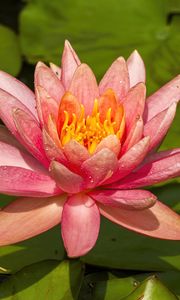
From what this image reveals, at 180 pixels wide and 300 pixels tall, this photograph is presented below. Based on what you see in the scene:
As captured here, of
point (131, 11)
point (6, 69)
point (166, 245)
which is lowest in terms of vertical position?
point (166, 245)

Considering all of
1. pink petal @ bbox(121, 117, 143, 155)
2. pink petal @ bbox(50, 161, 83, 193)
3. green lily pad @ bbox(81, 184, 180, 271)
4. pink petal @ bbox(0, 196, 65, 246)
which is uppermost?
pink petal @ bbox(121, 117, 143, 155)

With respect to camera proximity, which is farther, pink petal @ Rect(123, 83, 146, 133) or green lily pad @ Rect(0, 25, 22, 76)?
green lily pad @ Rect(0, 25, 22, 76)

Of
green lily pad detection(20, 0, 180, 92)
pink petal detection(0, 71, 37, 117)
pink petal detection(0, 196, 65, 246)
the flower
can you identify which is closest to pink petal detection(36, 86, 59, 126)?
the flower

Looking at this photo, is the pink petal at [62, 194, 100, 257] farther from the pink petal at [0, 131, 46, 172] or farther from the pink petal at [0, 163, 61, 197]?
the pink petal at [0, 131, 46, 172]

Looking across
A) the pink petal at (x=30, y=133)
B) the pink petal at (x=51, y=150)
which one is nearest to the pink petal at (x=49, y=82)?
the pink petal at (x=30, y=133)

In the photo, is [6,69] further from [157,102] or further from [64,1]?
[157,102]

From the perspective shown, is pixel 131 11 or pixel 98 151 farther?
pixel 131 11

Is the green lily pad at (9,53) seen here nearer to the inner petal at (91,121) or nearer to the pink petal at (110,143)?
the inner petal at (91,121)

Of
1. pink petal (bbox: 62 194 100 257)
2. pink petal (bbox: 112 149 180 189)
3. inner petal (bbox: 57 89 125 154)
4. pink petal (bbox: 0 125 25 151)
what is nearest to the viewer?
pink petal (bbox: 62 194 100 257)

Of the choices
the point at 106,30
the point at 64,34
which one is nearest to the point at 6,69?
the point at 64,34
